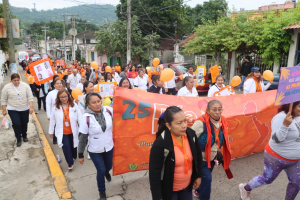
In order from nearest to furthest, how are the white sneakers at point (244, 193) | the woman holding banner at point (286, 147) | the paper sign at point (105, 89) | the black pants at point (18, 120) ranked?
the woman holding banner at point (286, 147) → the white sneakers at point (244, 193) → the paper sign at point (105, 89) → the black pants at point (18, 120)

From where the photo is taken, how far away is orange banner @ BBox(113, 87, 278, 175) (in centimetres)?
371

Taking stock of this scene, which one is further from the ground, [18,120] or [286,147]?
[286,147]

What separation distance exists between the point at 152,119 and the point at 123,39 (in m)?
21.0

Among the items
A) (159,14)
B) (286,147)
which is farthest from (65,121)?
(159,14)

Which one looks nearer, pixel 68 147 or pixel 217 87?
pixel 68 147

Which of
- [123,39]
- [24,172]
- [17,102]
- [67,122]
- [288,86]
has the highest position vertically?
[123,39]

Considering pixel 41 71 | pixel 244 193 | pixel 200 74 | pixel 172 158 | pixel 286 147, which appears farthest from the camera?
pixel 200 74

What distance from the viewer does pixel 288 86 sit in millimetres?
2498

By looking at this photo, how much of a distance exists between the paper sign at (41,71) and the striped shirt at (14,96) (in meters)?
0.94

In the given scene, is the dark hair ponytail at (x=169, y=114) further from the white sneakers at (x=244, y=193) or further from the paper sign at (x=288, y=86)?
the white sneakers at (x=244, y=193)

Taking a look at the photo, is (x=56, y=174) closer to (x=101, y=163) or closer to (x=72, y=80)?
(x=101, y=163)

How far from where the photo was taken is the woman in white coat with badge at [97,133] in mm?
3316

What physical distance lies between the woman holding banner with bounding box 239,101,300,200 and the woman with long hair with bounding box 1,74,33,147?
4647mm

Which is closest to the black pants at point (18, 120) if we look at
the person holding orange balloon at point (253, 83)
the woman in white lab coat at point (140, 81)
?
the woman in white lab coat at point (140, 81)
